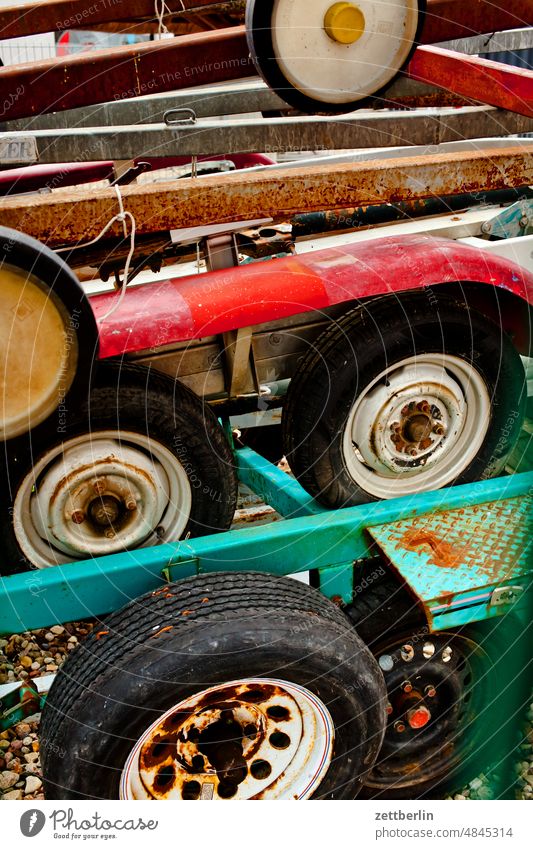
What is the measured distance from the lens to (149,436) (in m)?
2.13

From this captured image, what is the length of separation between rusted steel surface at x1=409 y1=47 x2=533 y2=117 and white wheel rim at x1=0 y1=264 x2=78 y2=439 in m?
1.16

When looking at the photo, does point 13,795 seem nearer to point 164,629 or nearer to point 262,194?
point 164,629

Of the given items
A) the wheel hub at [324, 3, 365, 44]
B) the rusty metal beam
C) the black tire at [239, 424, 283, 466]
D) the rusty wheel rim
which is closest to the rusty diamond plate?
the rusty wheel rim

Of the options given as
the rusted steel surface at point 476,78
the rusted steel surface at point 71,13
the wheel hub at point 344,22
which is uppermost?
the rusted steel surface at point 71,13

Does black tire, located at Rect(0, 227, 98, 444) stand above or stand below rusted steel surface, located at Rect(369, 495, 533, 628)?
above

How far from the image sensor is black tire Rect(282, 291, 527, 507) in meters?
2.26

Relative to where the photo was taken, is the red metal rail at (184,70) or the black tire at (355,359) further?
the black tire at (355,359)

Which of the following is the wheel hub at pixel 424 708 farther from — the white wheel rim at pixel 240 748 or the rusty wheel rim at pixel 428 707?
the white wheel rim at pixel 240 748

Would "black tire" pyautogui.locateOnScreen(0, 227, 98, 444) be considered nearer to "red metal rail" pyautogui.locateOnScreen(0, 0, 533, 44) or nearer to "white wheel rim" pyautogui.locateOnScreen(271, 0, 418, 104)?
"white wheel rim" pyautogui.locateOnScreen(271, 0, 418, 104)

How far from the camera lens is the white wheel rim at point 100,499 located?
211 cm

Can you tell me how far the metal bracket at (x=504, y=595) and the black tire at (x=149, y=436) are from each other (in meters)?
0.77

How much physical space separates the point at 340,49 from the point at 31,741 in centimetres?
230

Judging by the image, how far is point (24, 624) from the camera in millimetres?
2055

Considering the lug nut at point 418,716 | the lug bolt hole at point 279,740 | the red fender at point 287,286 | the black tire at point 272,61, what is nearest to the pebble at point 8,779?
the lug bolt hole at point 279,740
